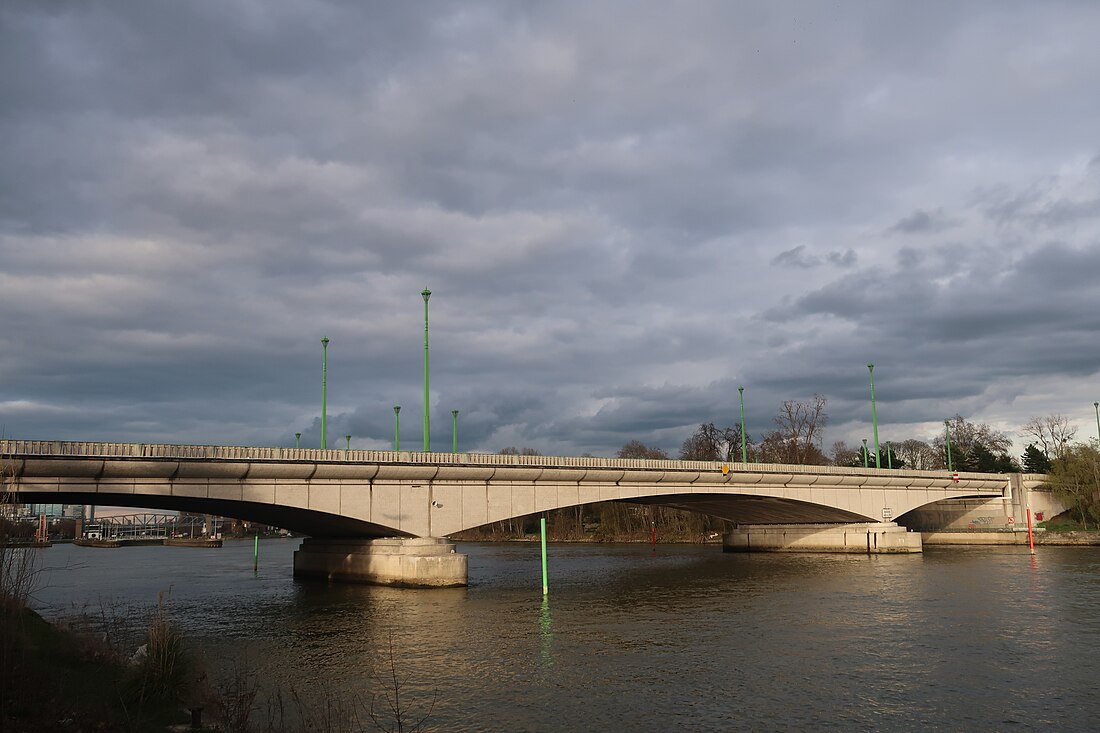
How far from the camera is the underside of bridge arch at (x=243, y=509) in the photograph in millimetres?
41688

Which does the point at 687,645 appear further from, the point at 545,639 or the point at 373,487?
the point at 373,487

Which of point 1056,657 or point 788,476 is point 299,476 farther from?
point 788,476

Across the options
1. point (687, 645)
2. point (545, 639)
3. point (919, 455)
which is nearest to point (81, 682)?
point (545, 639)

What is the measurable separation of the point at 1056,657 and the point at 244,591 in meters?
45.7

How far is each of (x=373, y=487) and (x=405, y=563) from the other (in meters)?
5.18

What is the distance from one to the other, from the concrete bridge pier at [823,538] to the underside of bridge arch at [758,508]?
2.66 feet

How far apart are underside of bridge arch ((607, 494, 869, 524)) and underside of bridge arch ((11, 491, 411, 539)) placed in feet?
82.4

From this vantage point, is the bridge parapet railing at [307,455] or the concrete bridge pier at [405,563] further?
the concrete bridge pier at [405,563]

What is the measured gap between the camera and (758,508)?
78.7 meters

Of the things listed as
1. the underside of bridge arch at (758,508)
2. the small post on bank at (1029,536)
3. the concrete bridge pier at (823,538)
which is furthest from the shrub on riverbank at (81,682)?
the small post on bank at (1029,536)

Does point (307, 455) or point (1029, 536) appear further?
point (1029, 536)

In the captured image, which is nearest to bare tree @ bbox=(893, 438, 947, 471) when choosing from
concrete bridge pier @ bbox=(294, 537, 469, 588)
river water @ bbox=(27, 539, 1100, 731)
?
river water @ bbox=(27, 539, 1100, 731)

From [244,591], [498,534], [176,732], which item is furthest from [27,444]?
[498,534]

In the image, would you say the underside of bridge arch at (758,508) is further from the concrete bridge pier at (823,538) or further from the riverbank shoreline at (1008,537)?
the riverbank shoreline at (1008,537)
